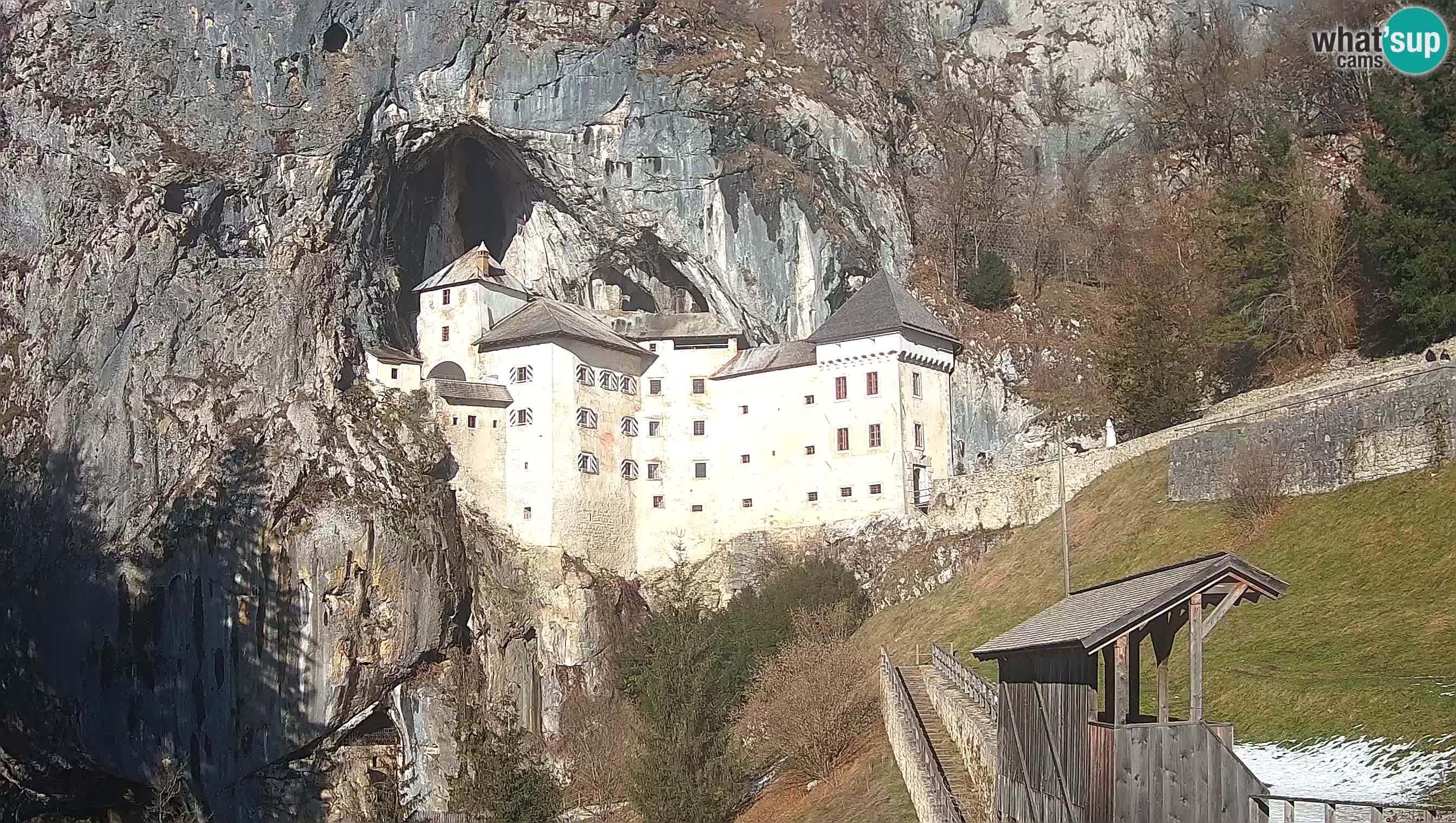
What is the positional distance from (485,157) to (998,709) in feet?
137

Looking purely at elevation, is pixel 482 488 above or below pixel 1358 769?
above

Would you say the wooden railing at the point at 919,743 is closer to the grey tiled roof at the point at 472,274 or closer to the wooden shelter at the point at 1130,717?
the wooden shelter at the point at 1130,717

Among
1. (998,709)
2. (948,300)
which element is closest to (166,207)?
(948,300)

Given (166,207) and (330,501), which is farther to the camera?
(166,207)

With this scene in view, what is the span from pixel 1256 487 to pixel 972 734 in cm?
1202

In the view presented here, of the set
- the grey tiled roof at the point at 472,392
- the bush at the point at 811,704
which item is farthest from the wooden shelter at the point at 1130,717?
the grey tiled roof at the point at 472,392

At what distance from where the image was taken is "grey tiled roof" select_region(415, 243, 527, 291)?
177 ft

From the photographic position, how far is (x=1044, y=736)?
57.9 feet

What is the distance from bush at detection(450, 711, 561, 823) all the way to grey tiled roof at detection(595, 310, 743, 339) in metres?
16.5

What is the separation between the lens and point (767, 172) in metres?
54.0

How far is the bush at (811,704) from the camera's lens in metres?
31.9

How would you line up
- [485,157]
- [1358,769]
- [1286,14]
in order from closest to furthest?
[1358,769]
[485,157]
[1286,14]

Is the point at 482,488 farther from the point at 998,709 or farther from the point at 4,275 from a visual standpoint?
the point at 998,709

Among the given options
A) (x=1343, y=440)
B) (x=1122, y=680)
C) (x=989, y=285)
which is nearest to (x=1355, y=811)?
(x=1122, y=680)
